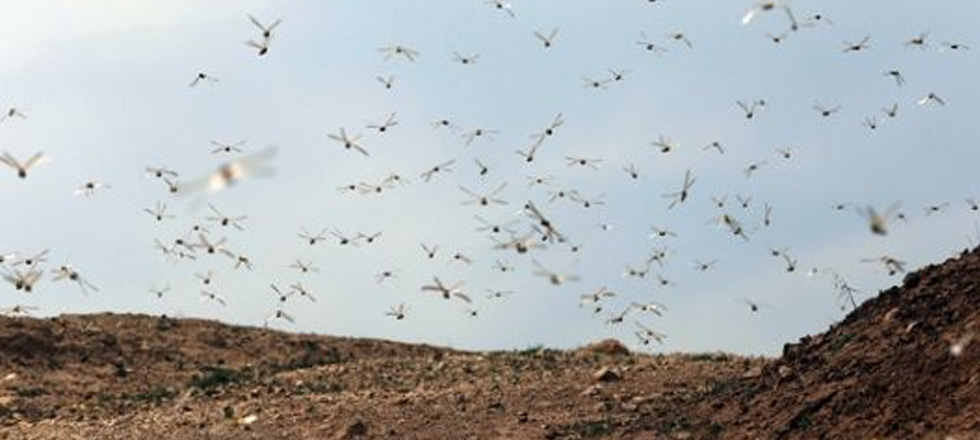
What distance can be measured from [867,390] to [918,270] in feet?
15.6

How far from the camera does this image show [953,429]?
16.0 m

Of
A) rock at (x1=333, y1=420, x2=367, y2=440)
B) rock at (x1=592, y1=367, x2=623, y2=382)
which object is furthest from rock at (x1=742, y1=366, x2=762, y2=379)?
rock at (x1=333, y1=420, x2=367, y2=440)

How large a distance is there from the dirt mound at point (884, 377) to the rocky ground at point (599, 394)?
1.2 inches

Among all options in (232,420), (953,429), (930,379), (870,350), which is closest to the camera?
(953,429)

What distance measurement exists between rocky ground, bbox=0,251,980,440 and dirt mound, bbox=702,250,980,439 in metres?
0.03

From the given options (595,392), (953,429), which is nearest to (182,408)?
(595,392)

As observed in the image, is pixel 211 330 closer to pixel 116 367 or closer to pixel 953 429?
pixel 116 367

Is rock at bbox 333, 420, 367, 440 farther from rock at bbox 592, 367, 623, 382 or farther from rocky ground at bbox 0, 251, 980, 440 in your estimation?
rock at bbox 592, 367, 623, 382

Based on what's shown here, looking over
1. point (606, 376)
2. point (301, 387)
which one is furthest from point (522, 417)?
point (301, 387)

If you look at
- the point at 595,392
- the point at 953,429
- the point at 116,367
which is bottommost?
the point at 953,429

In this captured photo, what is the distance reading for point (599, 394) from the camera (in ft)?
73.6

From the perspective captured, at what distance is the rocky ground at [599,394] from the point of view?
17.8 meters

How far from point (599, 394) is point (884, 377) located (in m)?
5.82

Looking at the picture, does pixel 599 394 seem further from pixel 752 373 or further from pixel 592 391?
pixel 752 373
